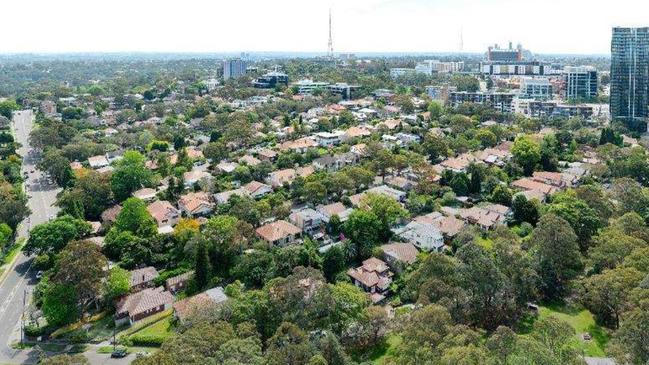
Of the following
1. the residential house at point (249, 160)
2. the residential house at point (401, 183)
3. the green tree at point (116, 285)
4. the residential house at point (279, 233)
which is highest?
the residential house at point (249, 160)

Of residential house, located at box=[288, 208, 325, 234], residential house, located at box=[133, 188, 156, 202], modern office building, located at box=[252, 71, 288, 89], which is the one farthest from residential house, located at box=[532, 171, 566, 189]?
modern office building, located at box=[252, 71, 288, 89]

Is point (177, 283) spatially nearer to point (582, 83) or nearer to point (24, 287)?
point (24, 287)

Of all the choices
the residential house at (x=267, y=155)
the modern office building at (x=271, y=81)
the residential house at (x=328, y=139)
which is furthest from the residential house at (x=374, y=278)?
the modern office building at (x=271, y=81)

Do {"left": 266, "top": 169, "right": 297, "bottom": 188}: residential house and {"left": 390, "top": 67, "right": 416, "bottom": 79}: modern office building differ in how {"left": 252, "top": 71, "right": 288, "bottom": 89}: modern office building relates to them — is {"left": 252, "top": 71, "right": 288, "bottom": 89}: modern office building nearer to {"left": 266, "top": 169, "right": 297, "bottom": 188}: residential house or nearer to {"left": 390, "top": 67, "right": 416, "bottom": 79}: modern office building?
{"left": 390, "top": 67, "right": 416, "bottom": 79}: modern office building

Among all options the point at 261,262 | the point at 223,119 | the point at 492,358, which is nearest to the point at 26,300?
the point at 261,262

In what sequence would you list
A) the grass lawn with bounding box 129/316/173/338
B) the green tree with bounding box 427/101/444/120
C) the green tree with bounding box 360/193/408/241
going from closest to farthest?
the grass lawn with bounding box 129/316/173/338 < the green tree with bounding box 360/193/408/241 < the green tree with bounding box 427/101/444/120

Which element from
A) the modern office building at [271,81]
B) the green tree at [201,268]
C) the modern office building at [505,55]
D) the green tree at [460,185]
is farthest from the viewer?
the modern office building at [505,55]

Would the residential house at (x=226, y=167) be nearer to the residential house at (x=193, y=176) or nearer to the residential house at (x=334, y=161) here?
the residential house at (x=193, y=176)
